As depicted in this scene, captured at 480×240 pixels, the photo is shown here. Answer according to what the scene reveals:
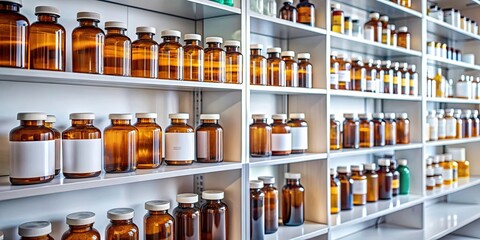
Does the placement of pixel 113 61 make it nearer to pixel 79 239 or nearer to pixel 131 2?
pixel 131 2

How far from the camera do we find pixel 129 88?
1.43 m

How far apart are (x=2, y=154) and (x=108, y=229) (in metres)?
0.33

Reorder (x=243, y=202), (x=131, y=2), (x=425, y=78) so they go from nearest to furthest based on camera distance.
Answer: (x=131, y=2)
(x=243, y=202)
(x=425, y=78)

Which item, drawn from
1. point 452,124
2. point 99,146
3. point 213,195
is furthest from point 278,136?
point 452,124

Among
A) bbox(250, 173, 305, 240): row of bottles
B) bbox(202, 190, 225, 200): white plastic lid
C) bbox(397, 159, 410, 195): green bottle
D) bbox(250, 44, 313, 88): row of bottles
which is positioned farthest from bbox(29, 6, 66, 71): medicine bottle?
bbox(397, 159, 410, 195): green bottle

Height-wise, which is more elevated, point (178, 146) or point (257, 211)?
point (178, 146)

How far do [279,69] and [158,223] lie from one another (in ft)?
2.37

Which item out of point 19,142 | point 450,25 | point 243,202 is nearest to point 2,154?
point 19,142

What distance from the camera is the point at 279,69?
1.66 m

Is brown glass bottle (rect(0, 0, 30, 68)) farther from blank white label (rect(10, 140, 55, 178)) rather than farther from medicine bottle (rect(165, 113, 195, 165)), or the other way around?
medicine bottle (rect(165, 113, 195, 165))

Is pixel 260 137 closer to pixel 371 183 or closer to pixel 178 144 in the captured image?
pixel 178 144

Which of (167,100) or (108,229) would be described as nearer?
(108,229)

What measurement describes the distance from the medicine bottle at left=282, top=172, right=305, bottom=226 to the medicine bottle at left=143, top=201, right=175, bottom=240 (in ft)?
2.05

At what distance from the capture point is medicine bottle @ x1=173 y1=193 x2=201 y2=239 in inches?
53.0
